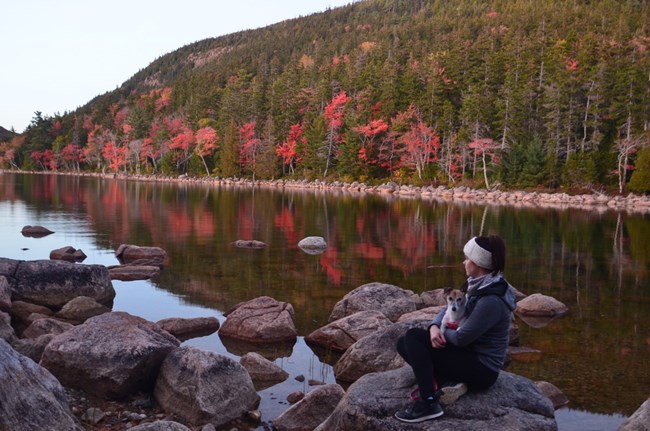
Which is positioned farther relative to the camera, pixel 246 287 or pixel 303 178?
pixel 303 178

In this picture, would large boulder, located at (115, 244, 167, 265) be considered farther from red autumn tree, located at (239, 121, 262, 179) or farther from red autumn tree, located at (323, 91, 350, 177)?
red autumn tree, located at (239, 121, 262, 179)

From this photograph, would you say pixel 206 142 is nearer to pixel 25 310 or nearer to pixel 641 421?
pixel 25 310

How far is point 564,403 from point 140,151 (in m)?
105

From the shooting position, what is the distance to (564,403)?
877 cm

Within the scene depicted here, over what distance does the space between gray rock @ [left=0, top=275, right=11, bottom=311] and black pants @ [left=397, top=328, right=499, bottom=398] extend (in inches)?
407

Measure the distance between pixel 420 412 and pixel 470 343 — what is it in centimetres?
75

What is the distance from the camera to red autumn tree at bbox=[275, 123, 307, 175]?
269 feet

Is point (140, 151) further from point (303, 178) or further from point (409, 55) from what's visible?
point (409, 55)

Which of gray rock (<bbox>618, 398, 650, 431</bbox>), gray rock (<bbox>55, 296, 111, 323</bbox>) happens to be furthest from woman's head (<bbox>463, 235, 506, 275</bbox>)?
gray rock (<bbox>55, 296, 111, 323</bbox>)

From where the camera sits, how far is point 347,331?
437 inches

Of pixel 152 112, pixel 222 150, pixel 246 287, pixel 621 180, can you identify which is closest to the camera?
pixel 246 287

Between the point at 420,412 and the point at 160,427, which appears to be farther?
the point at 160,427

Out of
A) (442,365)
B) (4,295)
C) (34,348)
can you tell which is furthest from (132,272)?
(442,365)

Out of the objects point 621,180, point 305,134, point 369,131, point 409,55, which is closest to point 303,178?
point 305,134
